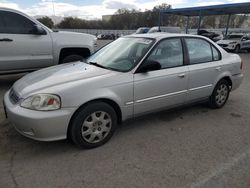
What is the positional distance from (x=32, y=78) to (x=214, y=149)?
2830mm

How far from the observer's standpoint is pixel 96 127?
3.30 metres

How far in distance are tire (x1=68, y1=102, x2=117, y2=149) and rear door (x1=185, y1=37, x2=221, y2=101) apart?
168 centimetres

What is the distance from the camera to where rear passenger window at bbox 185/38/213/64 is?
14.1 feet

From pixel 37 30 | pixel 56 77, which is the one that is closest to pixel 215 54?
pixel 56 77

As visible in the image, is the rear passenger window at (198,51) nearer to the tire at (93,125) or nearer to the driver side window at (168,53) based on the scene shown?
the driver side window at (168,53)

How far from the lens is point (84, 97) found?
310 centimetres

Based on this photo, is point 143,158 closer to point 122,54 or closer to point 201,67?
point 122,54

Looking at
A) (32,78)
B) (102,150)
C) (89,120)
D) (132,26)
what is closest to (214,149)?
(102,150)

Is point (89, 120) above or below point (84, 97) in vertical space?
below

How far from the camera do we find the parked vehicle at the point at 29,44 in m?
5.78

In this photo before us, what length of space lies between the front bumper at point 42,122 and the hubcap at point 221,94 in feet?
10.2

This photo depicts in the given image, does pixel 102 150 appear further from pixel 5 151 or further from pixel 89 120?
pixel 5 151

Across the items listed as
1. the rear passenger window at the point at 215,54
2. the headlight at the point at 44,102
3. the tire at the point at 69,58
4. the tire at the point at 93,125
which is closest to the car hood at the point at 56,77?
the headlight at the point at 44,102

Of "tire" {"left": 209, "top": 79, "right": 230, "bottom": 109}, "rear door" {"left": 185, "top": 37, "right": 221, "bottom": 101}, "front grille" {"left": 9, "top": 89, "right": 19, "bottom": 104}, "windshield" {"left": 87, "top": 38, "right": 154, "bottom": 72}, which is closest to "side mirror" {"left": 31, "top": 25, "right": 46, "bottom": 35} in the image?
"windshield" {"left": 87, "top": 38, "right": 154, "bottom": 72}
